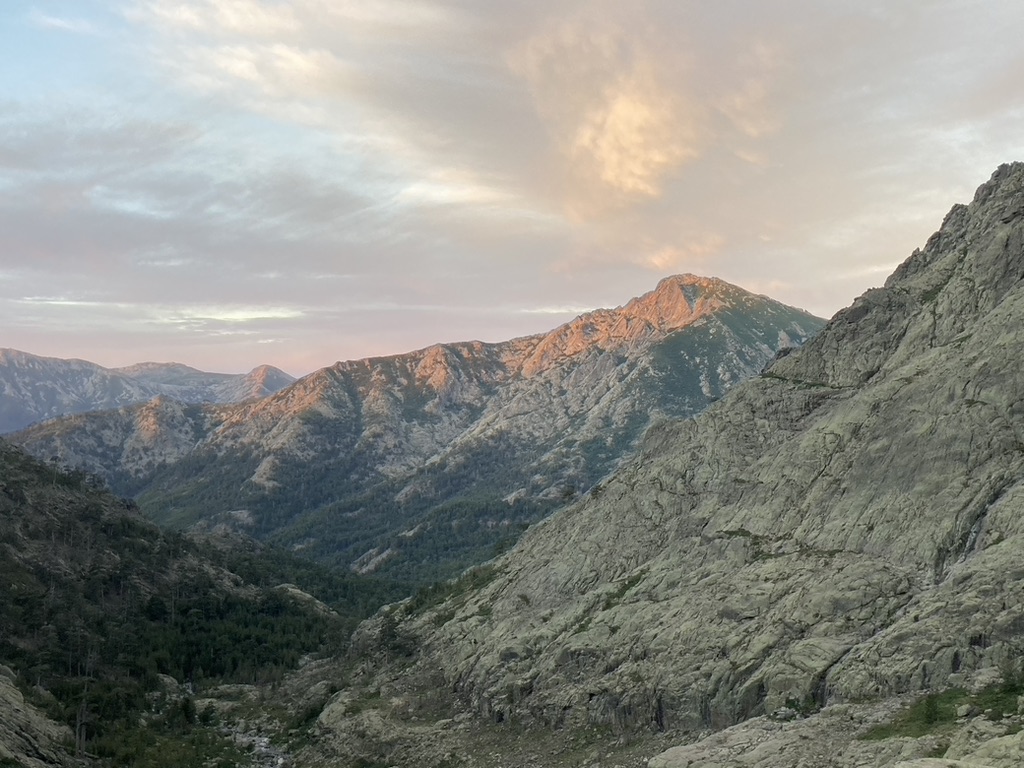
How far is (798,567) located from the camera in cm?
6456

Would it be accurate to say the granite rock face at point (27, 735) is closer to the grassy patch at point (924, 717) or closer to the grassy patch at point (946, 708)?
the grassy patch at point (924, 717)

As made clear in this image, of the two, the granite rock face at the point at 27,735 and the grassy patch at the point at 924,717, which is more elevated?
the grassy patch at the point at 924,717

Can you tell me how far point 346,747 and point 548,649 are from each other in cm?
2511

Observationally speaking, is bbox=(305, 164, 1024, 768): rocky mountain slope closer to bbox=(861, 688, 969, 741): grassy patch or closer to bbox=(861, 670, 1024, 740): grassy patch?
bbox=(861, 670, 1024, 740): grassy patch

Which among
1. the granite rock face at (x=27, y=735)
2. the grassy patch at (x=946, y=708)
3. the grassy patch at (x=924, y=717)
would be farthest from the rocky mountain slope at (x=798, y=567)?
the granite rock face at (x=27, y=735)

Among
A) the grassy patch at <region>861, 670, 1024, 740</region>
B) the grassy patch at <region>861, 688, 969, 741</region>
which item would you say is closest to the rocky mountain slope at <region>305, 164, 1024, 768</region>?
the grassy patch at <region>861, 670, 1024, 740</region>

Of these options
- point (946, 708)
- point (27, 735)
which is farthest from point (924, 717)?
point (27, 735)

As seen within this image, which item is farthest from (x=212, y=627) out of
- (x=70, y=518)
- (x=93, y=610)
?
(x=70, y=518)

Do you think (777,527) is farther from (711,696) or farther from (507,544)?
(507,544)

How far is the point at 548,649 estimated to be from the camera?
255 ft

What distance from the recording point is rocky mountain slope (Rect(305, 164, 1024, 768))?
4959 cm

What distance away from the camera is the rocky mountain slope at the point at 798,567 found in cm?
4959

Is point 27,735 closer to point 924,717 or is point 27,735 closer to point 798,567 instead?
point 798,567

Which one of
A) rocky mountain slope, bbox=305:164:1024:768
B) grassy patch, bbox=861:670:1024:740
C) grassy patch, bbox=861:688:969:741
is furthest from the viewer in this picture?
rocky mountain slope, bbox=305:164:1024:768
